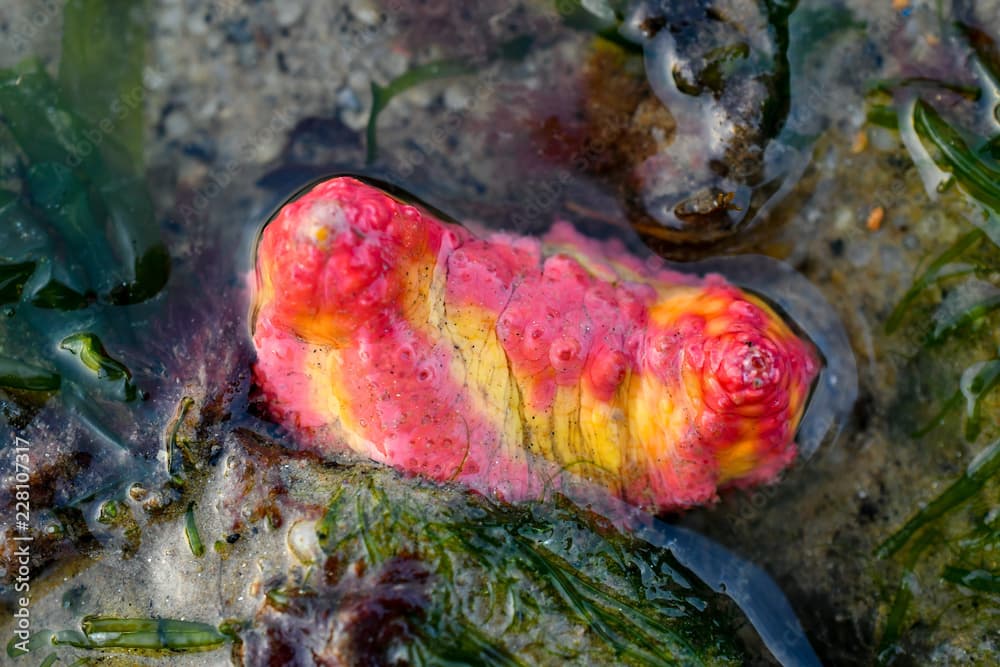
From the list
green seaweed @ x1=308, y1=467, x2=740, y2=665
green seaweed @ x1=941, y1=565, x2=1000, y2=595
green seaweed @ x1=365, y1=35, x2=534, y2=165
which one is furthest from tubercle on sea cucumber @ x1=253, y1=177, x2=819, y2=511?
green seaweed @ x1=941, y1=565, x2=1000, y2=595

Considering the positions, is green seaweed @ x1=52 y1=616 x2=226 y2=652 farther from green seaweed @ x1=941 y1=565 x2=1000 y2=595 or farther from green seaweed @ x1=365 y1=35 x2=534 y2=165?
green seaweed @ x1=941 y1=565 x2=1000 y2=595

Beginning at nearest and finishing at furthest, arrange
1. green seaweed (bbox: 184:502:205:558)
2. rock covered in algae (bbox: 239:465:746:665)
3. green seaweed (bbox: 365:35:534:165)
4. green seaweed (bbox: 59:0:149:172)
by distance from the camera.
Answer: rock covered in algae (bbox: 239:465:746:665)
green seaweed (bbox: 184:502:205:558)
green seaweed (bbox: 59:0:149:172)
green seaweed (bbox: 365:35:534:165)

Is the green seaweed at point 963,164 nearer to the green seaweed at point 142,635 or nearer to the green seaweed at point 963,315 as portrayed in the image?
the green seaweed at point 963,315

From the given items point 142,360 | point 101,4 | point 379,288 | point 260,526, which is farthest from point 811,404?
point 101,4

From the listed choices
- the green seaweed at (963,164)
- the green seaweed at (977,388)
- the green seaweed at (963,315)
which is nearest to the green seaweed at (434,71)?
the green seaweed at (963,164)

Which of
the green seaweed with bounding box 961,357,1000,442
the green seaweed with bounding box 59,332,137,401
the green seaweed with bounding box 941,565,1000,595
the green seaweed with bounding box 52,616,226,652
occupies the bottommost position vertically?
the green seaweed with bounding box 52,616,226,652

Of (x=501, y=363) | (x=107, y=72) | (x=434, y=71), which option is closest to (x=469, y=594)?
(x=501, y=363)

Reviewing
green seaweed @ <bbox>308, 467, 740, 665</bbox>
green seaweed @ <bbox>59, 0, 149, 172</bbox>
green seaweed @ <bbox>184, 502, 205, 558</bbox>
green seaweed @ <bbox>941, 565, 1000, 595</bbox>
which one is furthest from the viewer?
green seaweed @ <bbox>59, 0, 149, 172</bbox>
